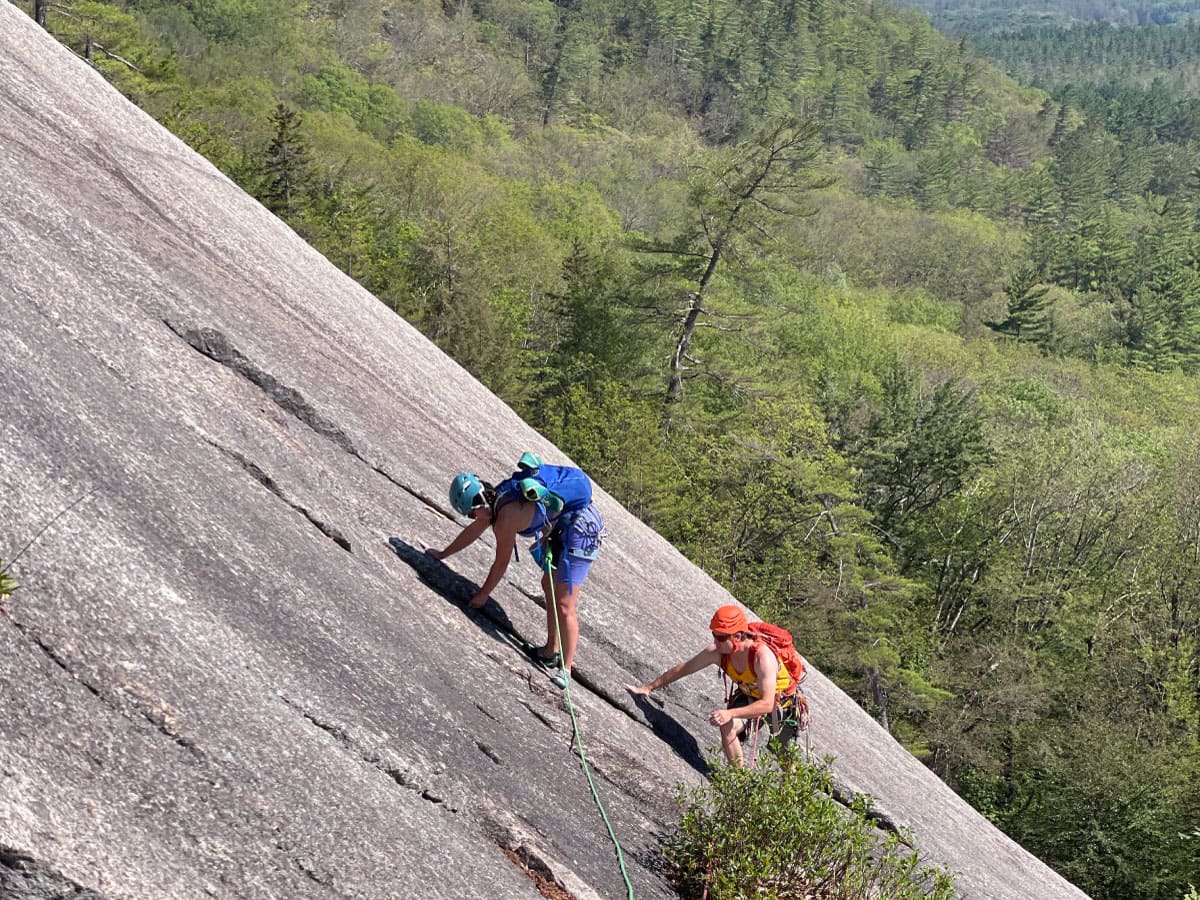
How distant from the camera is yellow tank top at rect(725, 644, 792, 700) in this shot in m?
8.06

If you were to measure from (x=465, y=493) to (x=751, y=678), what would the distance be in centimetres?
263

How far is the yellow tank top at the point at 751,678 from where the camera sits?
26.5 feet

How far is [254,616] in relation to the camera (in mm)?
5680

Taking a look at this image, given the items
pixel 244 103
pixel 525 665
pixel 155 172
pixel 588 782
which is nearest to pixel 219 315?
pixel 155 172

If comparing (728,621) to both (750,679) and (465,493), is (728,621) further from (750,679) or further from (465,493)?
(465,493)

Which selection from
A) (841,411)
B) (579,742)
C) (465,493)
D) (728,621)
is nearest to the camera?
(579,742)

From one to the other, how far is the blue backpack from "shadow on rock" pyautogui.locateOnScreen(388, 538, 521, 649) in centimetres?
76

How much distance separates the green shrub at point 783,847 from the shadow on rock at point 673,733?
1810 millimetres

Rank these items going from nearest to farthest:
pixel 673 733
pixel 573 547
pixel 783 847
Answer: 1. pixel 783 847
2. pixel 573 547
3. pixel 673 733

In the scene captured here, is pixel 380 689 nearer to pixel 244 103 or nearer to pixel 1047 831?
pixel 1047 831

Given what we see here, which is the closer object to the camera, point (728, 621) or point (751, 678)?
point (728, 621)

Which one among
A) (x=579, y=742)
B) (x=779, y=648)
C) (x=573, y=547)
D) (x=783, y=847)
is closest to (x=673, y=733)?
(x=779, y=648)

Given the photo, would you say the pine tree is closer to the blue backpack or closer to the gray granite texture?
the gray granite texture

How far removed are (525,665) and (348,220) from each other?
38339 mm
